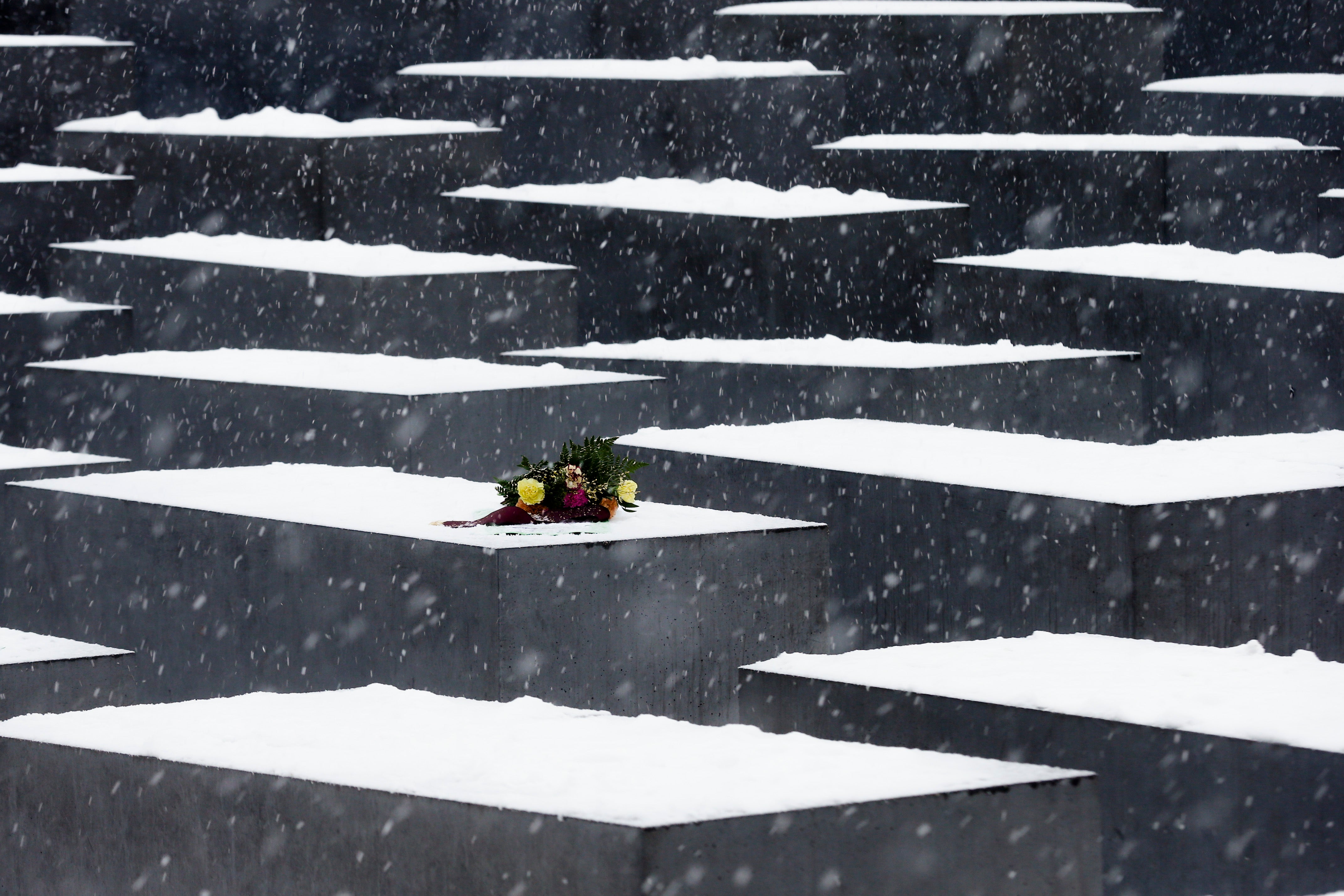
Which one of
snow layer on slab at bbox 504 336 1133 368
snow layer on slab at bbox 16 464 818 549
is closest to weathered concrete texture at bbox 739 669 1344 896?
snow layer on slab at bbox 16 464 818 549

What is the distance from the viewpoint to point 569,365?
15898mm

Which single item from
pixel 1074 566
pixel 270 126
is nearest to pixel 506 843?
pixel 1074 566

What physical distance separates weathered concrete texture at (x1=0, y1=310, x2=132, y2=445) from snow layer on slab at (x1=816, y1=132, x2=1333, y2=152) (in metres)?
5.68

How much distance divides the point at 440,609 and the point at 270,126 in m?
10.2

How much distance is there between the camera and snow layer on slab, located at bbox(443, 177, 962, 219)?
1722 cm

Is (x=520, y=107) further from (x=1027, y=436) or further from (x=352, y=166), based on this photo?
(x=1027, y=436)

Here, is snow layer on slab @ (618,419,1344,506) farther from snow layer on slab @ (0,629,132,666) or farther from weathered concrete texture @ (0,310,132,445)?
weathered concrete texture @ (0,310,132,445)

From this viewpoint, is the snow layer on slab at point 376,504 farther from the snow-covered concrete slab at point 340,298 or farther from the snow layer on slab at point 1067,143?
the snow layer on slab at point 1067,143

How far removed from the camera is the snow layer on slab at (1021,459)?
421 inches

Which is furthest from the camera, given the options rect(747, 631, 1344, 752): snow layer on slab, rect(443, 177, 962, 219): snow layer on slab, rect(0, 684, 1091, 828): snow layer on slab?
rect(443, 177, 962, 219): snow layer on slab

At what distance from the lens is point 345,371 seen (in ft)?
48.2

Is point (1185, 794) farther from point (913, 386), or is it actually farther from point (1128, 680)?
point (913, 386)

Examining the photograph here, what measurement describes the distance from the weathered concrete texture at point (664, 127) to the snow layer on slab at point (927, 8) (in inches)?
38.9

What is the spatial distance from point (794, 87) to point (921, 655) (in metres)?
11.3
